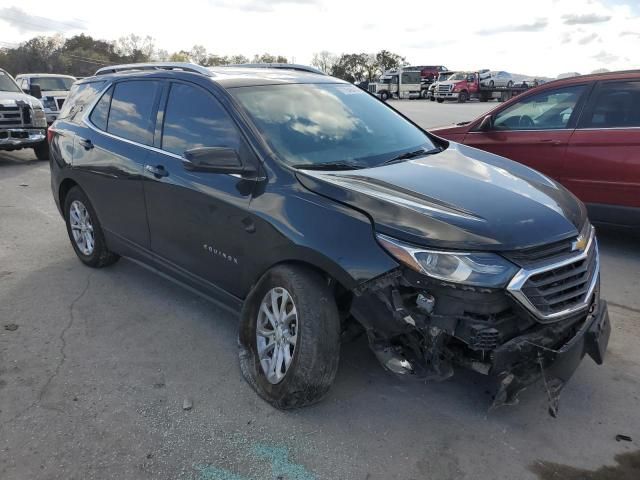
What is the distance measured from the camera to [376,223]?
2754mm

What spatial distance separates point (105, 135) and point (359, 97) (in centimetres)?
215

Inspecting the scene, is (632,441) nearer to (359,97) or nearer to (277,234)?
(277,234)

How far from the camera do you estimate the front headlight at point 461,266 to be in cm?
255

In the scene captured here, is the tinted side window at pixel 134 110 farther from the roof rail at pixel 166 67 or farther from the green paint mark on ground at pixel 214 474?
the green paint mark on ground at pixel 214 474

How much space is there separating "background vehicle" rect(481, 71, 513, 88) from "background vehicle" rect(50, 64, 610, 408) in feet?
127

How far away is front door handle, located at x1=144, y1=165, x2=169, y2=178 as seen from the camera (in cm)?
386

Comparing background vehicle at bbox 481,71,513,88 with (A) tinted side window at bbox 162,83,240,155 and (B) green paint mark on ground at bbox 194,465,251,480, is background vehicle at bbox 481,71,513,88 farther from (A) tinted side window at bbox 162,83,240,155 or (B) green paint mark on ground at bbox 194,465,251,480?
(B) green paint mark on ground at bbox 194,465,251,480

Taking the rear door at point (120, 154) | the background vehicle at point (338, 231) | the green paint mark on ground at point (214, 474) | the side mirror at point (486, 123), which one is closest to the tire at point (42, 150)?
the rear door at point (120, 154)

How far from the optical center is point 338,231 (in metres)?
2.83

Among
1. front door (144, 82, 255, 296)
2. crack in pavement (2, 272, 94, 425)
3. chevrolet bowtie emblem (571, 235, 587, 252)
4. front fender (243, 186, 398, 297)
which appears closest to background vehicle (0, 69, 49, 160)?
crack in pavement (2, 272, 94, 425)

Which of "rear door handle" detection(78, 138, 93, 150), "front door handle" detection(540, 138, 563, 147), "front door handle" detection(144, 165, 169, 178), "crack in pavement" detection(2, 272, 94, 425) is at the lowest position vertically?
"crack in pavement" detection(2, 272, 94, 425)

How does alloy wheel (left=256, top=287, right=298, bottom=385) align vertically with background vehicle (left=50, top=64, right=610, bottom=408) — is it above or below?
below

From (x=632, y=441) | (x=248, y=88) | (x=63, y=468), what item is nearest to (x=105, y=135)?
(x=248, y=88)

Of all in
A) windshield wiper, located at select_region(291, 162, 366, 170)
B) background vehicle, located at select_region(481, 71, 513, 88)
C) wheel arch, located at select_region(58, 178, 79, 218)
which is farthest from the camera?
background vehicle, located at select_region(481, 71, 513, 88)
